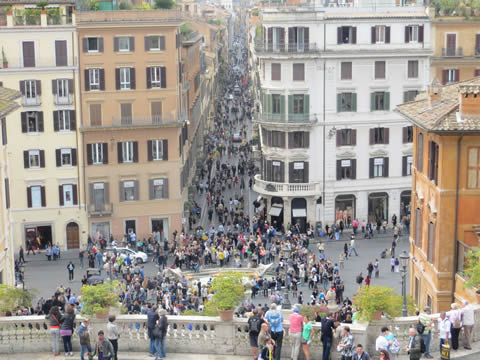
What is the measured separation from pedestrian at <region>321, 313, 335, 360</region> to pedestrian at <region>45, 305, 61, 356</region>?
25.3 feet

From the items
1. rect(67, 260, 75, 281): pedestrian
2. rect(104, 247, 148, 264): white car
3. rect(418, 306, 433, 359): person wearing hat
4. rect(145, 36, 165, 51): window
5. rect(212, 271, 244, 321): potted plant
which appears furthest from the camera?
rect(145, 36, 165, 51): window

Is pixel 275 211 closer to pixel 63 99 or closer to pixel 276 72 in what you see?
pixel 276 72

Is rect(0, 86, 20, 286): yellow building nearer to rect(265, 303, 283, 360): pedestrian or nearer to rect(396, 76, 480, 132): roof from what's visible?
rect(396, 76, 480, 132): roof

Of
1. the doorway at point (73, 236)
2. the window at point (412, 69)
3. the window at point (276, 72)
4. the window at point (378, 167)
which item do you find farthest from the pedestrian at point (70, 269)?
the window at point (412, 69)

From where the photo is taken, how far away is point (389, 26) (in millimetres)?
70375

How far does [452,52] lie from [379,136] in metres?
8.89

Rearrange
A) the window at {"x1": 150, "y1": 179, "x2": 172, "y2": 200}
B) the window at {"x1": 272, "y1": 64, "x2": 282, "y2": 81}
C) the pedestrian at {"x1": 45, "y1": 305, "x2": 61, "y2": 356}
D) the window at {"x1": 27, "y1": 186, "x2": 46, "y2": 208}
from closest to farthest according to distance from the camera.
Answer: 1. the pedestrian at {"x1": 45, "y1": 305, "x2": 61, "y2": 356}
2. the window at {"x1": 27, "y1": 186, "x2": 46, "y2": 208}
3. the window at {"x1": 150, "y1": 179, "x2": 172, "y2": 200}
4. the window at {"x1": 272, "y1": 64, "x2": 282, "y2": 81}

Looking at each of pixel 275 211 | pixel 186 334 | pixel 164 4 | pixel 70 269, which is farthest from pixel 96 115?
pixel 186 334

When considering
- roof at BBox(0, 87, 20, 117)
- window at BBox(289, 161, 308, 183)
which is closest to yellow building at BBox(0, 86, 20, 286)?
roof at BBox(0, 87, 20, 117)

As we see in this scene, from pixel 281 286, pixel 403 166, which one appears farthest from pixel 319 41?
pixel 281 286

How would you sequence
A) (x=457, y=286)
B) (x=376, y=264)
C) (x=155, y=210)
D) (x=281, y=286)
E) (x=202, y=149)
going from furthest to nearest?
(x=202, y=149) → (x=155, y=210) → (x=376, y=264) → (x=281, y=286) → (x=457, y=286)

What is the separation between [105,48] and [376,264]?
24.4 metres

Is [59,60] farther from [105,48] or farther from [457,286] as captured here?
[457,286]

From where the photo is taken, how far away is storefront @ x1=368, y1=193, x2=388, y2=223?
73375mm
